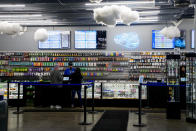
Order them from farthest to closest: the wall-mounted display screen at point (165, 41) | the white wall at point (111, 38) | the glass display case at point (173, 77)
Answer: the white wall at point (111, 38)
the wall-mounted display screen at point (165, 41)
the glass display case at point (173, 77)

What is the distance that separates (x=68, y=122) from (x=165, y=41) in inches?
299

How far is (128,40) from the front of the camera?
1496 cm

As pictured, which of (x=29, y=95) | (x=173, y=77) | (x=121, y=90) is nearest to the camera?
(x=173, y=77)

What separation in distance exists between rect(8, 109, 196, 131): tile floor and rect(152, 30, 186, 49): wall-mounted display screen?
4940 millimetres

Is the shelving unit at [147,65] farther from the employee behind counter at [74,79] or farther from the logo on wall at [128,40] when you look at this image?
the employee behind counter at [74,79]

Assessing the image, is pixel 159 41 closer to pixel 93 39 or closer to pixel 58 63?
pixel 93 39

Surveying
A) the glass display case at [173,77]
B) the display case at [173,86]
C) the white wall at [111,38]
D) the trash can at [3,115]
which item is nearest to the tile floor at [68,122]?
the display case at [173,86]

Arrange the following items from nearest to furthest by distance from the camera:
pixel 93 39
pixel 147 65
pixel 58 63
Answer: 1. pixel 147 65
2. pixel 58 63
3. pixel 93 39

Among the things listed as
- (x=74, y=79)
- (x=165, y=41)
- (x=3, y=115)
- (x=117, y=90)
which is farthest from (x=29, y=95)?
(x=3, y=115)

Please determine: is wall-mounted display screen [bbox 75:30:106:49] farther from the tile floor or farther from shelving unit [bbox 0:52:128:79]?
the tile floor

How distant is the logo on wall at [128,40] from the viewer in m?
14.9

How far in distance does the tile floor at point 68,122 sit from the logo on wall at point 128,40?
503cm

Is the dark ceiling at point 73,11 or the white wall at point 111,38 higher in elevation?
the dark ceiling at point 73,11

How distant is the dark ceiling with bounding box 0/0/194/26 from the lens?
35.2 ft
